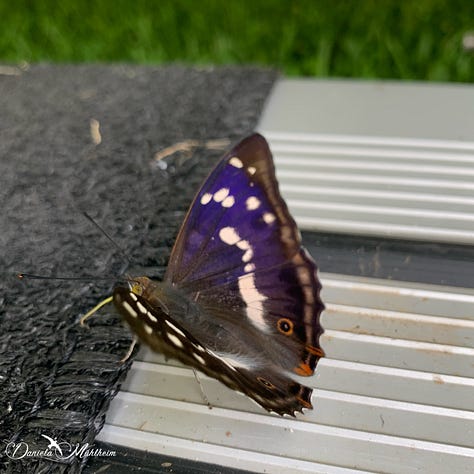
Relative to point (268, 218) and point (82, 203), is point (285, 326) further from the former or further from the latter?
point (82, 203)

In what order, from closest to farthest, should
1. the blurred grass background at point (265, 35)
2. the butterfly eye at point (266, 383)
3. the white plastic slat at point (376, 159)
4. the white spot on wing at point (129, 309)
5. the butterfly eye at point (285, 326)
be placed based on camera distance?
the white spot on wing at point (129, 309) < the butterfly eye at point (266, 383) < the butterfly eye at point (285, 326) < the white plastic slat at point (376, 159) < the blurred grass background at point (265, 35)

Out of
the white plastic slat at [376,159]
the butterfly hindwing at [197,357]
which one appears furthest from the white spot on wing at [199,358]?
the white plastic slat at [376,159]

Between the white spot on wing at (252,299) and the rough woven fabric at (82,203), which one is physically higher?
the white spot on wing at (252,299)

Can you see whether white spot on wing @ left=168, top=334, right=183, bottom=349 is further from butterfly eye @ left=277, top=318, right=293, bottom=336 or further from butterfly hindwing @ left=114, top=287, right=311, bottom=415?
butterfly eye @ left=277, top=318, right=293, bottom=336

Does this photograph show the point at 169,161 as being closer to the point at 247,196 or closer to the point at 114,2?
the point at 247,196

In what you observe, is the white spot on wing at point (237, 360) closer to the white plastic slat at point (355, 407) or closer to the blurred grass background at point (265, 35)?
the white plastic slat at point (355, 407)

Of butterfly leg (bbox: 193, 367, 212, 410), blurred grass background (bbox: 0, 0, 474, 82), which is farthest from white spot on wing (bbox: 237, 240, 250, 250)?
blurred grass background (bbox: 0, 0, 474, 82)
